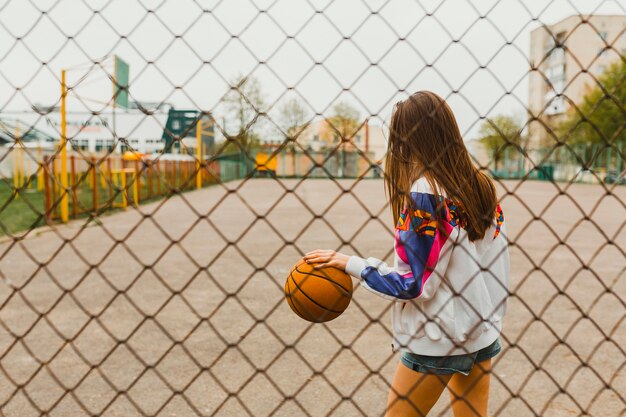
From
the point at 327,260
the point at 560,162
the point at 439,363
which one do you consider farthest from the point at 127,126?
the point at 560,162

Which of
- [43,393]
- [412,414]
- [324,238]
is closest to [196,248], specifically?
[324,238]

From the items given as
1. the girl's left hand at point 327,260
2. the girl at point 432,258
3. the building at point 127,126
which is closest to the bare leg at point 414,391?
the girl at point 432,258

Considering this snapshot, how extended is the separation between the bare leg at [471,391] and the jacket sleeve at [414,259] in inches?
17.2

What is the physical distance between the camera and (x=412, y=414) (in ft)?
6.44

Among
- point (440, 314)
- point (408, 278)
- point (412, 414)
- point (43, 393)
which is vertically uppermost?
point (408, 278)

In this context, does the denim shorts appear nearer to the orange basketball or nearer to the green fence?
the orange basketball

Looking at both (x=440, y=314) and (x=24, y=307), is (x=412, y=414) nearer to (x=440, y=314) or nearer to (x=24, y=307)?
(x=440, y=314)

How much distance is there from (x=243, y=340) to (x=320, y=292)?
202cm

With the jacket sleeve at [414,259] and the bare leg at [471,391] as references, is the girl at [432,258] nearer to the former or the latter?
the jacket sleeve at [414,259]

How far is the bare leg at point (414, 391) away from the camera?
6.33 ft

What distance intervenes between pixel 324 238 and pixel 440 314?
248 inches

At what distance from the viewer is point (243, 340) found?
3754 millimetres

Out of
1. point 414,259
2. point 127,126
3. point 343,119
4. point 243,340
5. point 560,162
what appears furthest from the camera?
point 560,162

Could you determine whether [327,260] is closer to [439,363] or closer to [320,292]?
[320,292]
